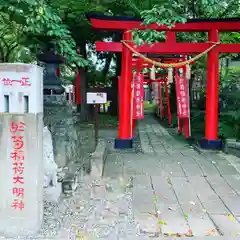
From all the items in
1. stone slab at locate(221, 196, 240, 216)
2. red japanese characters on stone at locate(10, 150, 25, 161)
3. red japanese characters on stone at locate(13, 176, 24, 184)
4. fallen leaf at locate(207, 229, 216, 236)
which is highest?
red japanese characters on stone at locate(10, 150, 25, 161)

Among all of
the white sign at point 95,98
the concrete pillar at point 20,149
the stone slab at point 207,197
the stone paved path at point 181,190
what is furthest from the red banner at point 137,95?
the concrete pillar at point 20,149

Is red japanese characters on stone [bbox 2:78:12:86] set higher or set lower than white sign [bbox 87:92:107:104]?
higher

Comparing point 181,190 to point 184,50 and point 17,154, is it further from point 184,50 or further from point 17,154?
point 184,50

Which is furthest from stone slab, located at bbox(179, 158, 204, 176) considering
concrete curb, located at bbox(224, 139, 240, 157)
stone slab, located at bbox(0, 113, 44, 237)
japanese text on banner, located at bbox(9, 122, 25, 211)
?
japanese text on banner, located at bbox(9, 122, 25, 211)

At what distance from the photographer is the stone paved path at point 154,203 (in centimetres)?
412

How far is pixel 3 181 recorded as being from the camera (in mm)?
3889

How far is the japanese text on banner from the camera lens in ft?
12.5

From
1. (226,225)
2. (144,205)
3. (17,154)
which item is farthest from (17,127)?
(226,225)

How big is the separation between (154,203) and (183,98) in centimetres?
616

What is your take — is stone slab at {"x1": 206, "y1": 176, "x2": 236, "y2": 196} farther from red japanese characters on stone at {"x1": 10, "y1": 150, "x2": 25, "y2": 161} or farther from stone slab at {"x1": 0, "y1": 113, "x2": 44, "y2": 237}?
red japanese characters on stone at {"x1": 10, "y1": 150, "x2": 25, "y2": 161}

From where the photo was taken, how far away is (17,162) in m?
3.85

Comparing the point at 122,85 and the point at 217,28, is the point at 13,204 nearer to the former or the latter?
the point at 122,85

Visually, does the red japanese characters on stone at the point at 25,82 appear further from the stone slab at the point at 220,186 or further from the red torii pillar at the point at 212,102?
the red torii pillar at the point at 212,102

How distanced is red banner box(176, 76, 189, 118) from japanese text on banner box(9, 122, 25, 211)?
765 centimetres
